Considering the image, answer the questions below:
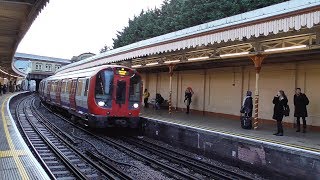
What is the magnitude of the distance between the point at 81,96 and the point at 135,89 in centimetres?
241

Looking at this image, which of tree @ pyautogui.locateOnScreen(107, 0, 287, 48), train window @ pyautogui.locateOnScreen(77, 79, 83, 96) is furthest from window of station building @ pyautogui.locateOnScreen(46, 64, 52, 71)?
train window @ pyautogui.locateOnScreen(77, 79, 83, 96)

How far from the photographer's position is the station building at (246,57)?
966cm

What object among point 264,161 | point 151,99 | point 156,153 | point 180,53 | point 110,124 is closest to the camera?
point 264,161

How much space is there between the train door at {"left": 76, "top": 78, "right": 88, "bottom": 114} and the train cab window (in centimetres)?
82

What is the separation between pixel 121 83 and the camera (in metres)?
15.3

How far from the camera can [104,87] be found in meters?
14.9

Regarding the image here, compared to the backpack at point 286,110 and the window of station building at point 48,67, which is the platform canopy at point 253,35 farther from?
the window of station building at point 48,67

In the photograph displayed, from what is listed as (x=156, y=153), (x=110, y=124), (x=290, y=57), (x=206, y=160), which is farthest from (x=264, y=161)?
(x=110, y=124)

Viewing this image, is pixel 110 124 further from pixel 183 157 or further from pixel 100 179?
pixel 100 179

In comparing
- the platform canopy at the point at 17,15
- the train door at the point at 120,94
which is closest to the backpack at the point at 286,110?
the train door at the point at 120,94

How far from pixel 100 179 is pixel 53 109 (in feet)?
66.9

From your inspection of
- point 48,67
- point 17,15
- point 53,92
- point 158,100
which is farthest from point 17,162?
point 48,67

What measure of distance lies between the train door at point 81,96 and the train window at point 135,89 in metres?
1.96

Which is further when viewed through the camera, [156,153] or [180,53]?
[180,53]
